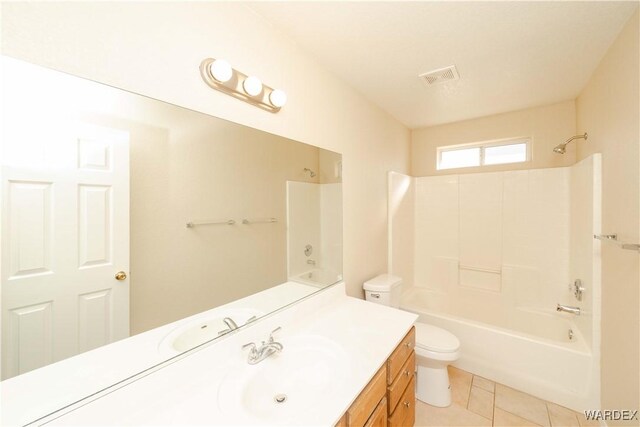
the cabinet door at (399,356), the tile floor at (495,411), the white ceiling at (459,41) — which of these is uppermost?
the white ceiling at (459,41)

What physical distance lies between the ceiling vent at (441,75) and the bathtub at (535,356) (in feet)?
6.76

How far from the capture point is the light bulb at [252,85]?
115cm

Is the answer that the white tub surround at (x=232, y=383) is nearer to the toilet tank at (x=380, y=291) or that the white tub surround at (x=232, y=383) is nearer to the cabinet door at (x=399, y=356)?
the cabinet door at (x=399, y=356)

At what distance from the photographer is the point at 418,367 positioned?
192 centimetres

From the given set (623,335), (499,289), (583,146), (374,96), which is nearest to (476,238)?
(499,289)

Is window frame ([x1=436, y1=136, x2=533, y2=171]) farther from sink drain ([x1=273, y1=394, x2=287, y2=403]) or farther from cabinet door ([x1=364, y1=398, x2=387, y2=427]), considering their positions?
sink drain ([x1=273, y1=394, x2=287, y2=403])

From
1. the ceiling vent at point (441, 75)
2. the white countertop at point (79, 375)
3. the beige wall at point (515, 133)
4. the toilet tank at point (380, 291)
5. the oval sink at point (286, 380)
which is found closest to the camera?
the white countertop at point (79, 375)

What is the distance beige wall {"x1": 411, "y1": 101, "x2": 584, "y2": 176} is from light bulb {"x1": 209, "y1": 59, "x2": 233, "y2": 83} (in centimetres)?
279

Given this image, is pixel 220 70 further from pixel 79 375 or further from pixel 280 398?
pixel 280 398

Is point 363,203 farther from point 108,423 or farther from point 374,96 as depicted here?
point 108,423

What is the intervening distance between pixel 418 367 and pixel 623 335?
1215 millimetres

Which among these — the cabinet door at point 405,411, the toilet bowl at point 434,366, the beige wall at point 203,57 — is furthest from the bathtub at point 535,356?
the beige wall at point 203,57

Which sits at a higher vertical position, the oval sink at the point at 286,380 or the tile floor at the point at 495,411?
the oval sink at the point at 286,380

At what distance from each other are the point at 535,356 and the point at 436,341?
0.80 meters
